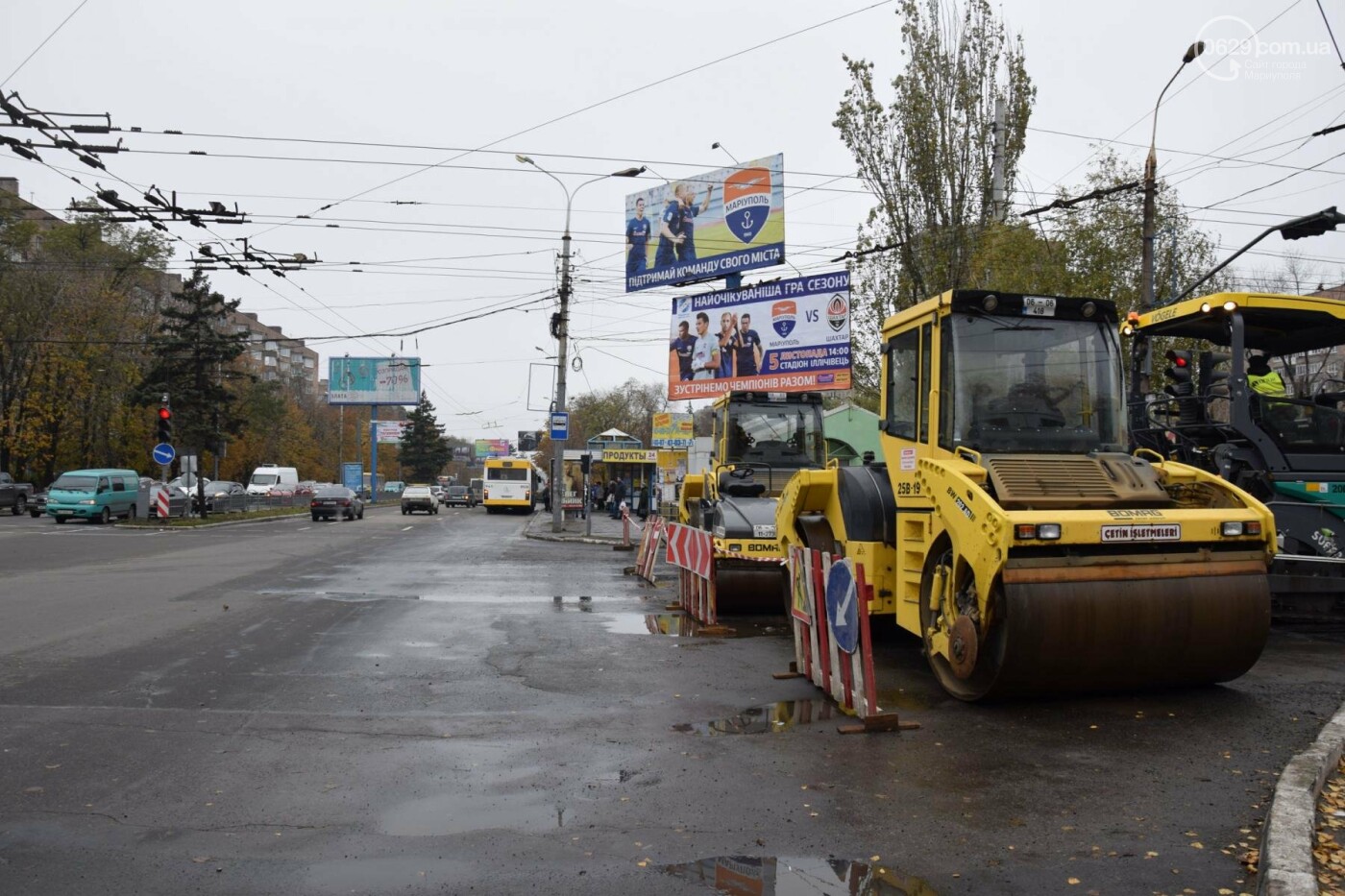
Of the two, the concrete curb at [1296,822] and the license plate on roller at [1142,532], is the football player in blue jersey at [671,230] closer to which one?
the license plate on roller at [1142,532]

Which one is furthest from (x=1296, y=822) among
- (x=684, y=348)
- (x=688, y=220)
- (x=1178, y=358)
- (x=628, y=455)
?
(x=628, y=455)

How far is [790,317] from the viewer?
90.7 ft

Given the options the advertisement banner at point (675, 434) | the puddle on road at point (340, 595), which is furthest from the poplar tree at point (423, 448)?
the puddle on road at point (340, 595)

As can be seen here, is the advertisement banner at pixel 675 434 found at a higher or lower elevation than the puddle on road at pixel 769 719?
higher

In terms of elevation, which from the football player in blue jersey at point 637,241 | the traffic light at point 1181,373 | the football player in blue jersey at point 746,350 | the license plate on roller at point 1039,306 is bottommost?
the traffic light at point 1181,373

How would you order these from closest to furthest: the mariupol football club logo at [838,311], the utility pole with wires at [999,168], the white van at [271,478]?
the utility pole with wires at [999,168], the mariupol football club logo at [838,311], the white van at [271,478]

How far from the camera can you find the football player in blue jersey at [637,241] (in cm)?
3097

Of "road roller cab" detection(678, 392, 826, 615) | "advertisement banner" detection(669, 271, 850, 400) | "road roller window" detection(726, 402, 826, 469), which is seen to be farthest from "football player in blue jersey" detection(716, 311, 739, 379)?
"road roller window" detection(726, 402, 826, 469)

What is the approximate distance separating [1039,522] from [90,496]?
123 ft

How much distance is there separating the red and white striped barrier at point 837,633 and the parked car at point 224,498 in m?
37.9

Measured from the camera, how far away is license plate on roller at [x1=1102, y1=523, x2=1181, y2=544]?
6938mm

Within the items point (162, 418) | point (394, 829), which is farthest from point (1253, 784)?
point (162, 418)

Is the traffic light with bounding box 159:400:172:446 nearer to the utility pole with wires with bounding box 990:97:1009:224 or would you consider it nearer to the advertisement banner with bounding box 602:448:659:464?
the advertisement banner with bounding box 602:448:659:464

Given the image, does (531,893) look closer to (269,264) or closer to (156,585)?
(156,585)
